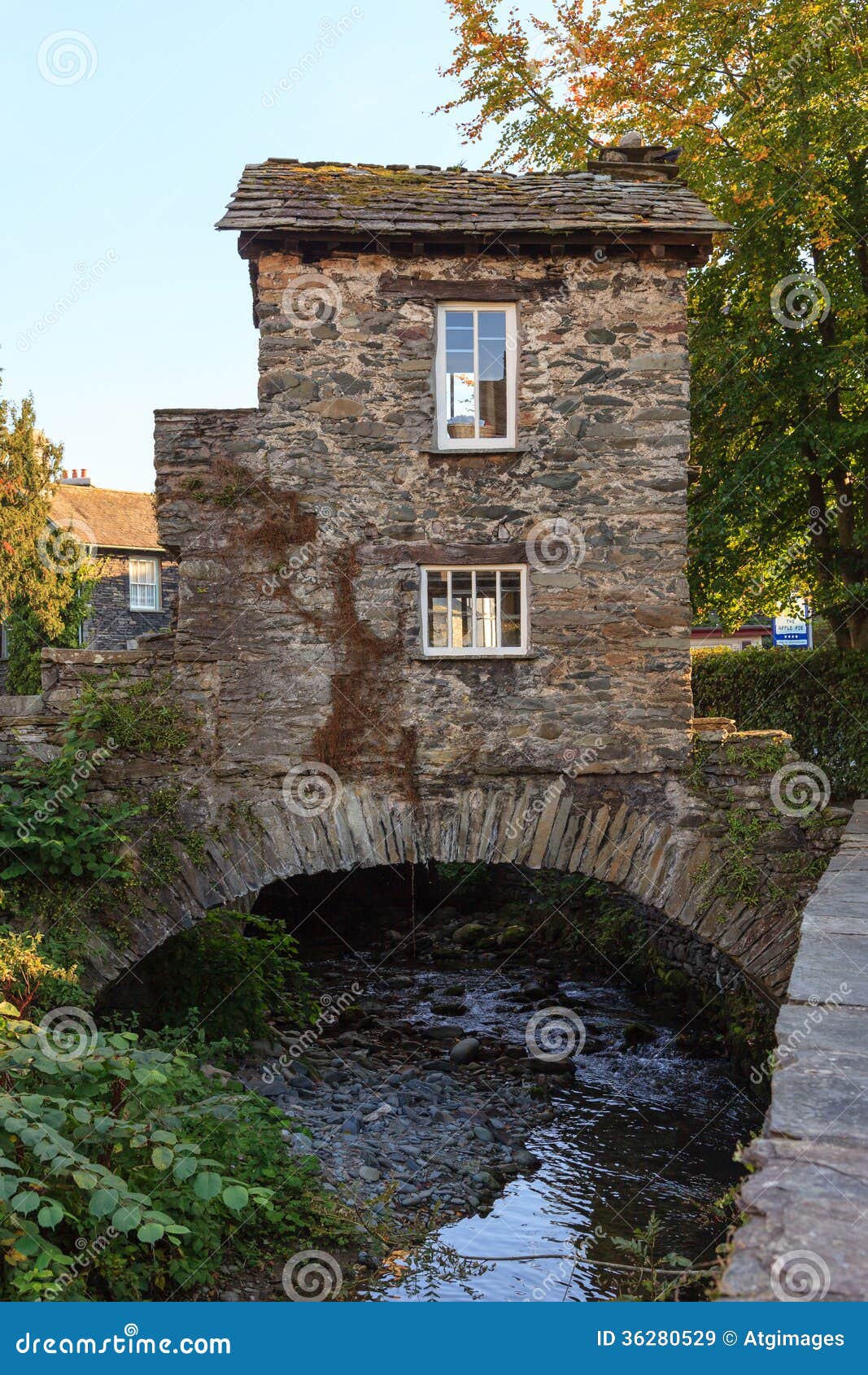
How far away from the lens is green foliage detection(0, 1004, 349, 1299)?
16.2 ft

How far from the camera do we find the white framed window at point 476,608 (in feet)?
30.4

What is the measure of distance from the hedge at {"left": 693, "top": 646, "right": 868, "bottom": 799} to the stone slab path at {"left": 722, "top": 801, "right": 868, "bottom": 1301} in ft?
33.0

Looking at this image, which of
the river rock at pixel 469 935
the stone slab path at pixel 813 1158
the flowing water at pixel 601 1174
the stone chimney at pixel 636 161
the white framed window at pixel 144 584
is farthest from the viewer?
the white framed window at pixel 144 584

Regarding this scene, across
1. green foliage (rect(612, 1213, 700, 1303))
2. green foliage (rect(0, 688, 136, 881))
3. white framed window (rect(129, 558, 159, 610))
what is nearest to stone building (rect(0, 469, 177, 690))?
white framed window (rect(129, 558, 159, 610))

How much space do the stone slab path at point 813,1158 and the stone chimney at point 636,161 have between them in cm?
875

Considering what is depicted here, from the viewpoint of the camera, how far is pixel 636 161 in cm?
1115

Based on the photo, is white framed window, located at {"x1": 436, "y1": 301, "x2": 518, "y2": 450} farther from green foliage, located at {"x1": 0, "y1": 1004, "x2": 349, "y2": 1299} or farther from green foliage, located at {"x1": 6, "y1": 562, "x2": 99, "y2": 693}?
green foliage, located at {"x1": 6, "y1": 562, "x2": 99, "y2": 693}

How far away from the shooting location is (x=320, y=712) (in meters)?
9.05

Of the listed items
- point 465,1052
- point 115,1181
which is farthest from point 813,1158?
point 465,1052

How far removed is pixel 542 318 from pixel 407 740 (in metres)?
3.87

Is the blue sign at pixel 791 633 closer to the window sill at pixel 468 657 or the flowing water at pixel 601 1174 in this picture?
the flowing water at pixel 601 1174

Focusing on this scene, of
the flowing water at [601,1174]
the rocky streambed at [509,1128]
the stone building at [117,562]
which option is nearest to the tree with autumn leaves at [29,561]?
the stone building at [117,562]

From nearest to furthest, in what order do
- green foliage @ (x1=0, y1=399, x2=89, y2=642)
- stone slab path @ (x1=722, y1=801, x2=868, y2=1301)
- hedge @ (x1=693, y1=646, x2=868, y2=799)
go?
stone slab path @ (x1=722, y1=801, x2=868, y2=1301)
hedge @ (x1=693, y1=646, x2=868, y2=799)
green foliage @ (x1=0, y1=399, x2=89, y2=642)

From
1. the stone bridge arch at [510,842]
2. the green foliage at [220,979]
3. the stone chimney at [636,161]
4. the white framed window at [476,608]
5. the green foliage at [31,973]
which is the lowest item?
the green foliage at [220,979]
